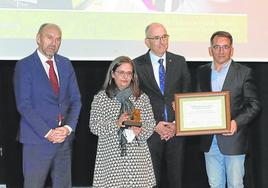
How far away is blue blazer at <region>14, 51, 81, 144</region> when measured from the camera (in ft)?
11.9

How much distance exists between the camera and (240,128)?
3838 millimetres

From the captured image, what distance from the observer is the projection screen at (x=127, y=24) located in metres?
4.43

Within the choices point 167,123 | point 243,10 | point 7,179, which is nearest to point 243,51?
point 243,10

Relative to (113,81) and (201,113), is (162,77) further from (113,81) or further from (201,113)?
(113,81)

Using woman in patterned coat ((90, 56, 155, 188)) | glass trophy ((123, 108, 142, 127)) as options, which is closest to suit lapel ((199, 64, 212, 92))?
woman in patterned coat ((90, 56, 155, 188))

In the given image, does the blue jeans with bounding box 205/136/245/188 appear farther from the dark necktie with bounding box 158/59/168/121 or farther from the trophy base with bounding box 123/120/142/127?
the trophy base with bounding box 123/120/142/127

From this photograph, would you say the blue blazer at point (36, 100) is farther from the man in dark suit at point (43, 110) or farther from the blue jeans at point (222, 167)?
the blue jeans at point (222, 167)

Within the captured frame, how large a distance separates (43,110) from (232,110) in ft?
5.01

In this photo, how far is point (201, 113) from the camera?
3.83 meters

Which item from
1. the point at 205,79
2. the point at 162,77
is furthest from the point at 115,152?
the point at 205,79

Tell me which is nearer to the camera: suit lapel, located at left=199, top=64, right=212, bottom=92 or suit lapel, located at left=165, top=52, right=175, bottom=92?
suit lapel, located at left=199, top=64, right=212, bottom=92

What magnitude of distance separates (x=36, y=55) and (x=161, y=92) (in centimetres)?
110

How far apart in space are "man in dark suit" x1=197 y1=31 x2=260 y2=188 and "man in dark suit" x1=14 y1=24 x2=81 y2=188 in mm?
1186

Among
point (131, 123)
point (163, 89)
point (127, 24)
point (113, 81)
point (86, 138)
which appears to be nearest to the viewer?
point (131, 123)
